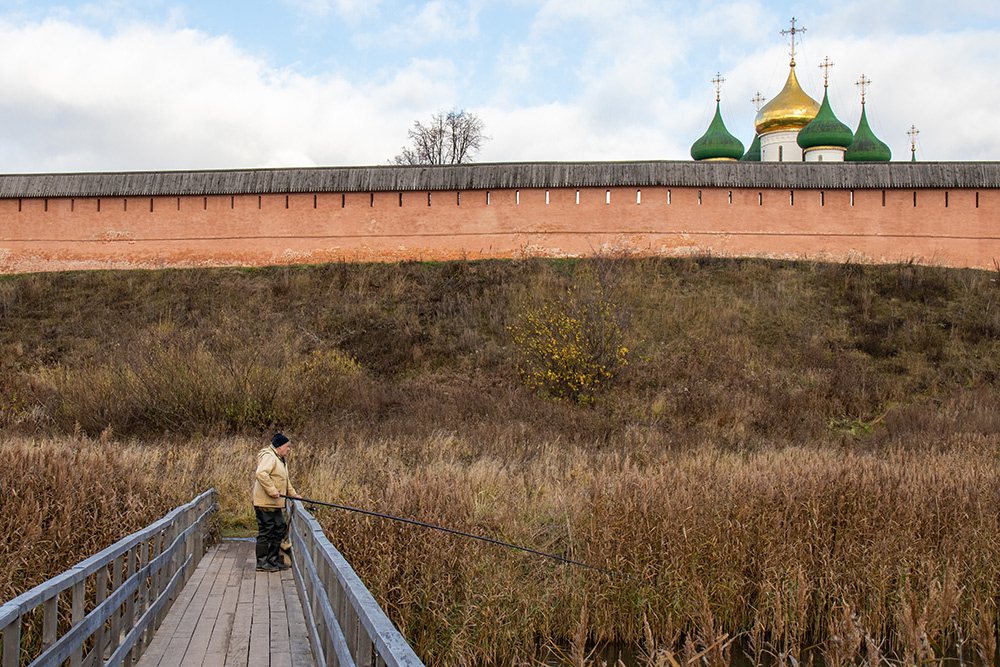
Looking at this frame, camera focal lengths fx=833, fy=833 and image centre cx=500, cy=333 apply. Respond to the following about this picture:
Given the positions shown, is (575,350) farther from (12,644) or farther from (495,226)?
(12,644)

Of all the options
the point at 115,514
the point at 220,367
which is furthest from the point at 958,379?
the point at 115,514

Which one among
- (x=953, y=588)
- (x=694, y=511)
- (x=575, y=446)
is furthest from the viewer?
(x=575, y=446)

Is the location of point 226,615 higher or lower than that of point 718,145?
lower

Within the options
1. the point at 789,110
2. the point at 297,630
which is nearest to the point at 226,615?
the point at 297,630

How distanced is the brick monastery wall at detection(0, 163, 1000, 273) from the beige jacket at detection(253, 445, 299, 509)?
13920mm

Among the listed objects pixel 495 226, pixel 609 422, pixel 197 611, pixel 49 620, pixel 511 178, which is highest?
pixel 511 178

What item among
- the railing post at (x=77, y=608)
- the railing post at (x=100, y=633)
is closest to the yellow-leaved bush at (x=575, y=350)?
the railing post at (x=100, y=633)

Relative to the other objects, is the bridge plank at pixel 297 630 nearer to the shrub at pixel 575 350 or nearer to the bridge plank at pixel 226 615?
the bridge plank at pixel 226 615

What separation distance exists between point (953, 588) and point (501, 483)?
4.00 m

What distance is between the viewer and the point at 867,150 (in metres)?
26.3

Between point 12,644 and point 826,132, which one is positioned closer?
point 12,644

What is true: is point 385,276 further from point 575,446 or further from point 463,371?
point 575,446

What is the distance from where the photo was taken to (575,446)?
10867 millimetres

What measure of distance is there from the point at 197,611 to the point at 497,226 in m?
15.6
